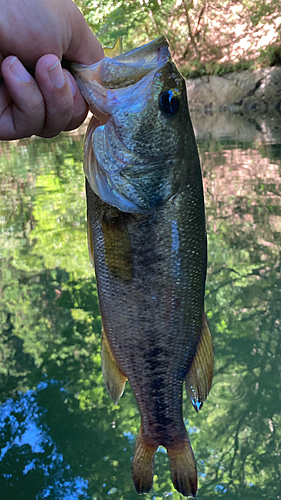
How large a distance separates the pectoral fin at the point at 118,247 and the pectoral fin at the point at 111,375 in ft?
1.18

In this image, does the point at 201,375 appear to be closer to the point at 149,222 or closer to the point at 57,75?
the point at 149,222

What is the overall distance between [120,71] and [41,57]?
262mm

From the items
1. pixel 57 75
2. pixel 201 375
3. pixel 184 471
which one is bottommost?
pixel 184 471

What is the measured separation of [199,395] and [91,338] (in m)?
2.00

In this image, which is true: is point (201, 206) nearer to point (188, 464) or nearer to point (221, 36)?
point (188, 464)

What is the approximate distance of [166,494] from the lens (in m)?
2.44

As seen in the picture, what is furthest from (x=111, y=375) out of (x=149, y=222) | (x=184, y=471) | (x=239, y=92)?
(x=239, y=92)

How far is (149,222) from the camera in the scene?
1.54 m

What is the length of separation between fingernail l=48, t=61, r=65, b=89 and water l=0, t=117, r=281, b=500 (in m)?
2.17

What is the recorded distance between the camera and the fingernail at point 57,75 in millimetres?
1401

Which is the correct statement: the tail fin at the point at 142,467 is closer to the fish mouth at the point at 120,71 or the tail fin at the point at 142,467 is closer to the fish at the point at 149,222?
the fish at the point at 149,222

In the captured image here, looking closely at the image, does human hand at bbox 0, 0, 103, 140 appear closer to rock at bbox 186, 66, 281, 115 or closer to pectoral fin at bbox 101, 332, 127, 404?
pectoral fin at bbox 101, 332, 127, 404

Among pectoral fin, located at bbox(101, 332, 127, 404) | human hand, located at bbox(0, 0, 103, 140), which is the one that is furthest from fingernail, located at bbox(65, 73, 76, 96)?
pectoral fin, located at bbox(101, 332, 127, 404)

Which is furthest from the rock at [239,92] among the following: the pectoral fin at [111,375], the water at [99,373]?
the pectoral fin at [111,375]
